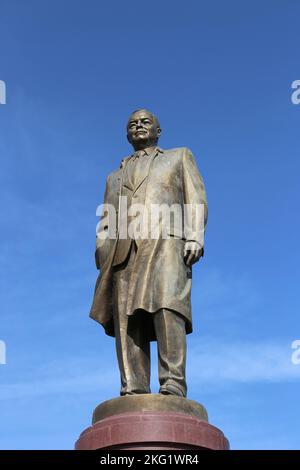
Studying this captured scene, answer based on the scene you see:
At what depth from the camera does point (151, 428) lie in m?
9.86

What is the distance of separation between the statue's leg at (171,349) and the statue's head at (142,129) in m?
2.82

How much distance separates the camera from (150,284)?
11172mm

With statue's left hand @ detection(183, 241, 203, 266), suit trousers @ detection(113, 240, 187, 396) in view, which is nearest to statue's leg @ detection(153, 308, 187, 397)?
suit trousers @ detection(113, 240, 187, 396)

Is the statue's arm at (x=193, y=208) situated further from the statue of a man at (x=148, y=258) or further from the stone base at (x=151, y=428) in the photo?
the stone base at (x=151, y=428)

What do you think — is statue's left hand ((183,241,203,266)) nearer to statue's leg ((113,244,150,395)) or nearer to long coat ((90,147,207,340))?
long coat ((90,147,207,340))

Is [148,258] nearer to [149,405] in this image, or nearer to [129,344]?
[129,344]

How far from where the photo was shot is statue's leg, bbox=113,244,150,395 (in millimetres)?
11094

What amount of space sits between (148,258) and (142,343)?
3.64 ft

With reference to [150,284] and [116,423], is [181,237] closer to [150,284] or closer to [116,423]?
[150,284]

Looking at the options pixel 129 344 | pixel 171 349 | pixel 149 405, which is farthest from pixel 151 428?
pixel 129 344

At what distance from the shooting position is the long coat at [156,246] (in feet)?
36.5

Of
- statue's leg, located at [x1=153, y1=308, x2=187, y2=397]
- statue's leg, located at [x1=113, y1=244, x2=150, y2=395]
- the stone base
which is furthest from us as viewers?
statue's leg, located at [x1=113, y1=244, x2=150, y2=395]

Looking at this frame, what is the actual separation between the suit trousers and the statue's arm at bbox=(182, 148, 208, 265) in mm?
747

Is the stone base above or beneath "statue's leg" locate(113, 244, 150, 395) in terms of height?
beneath
